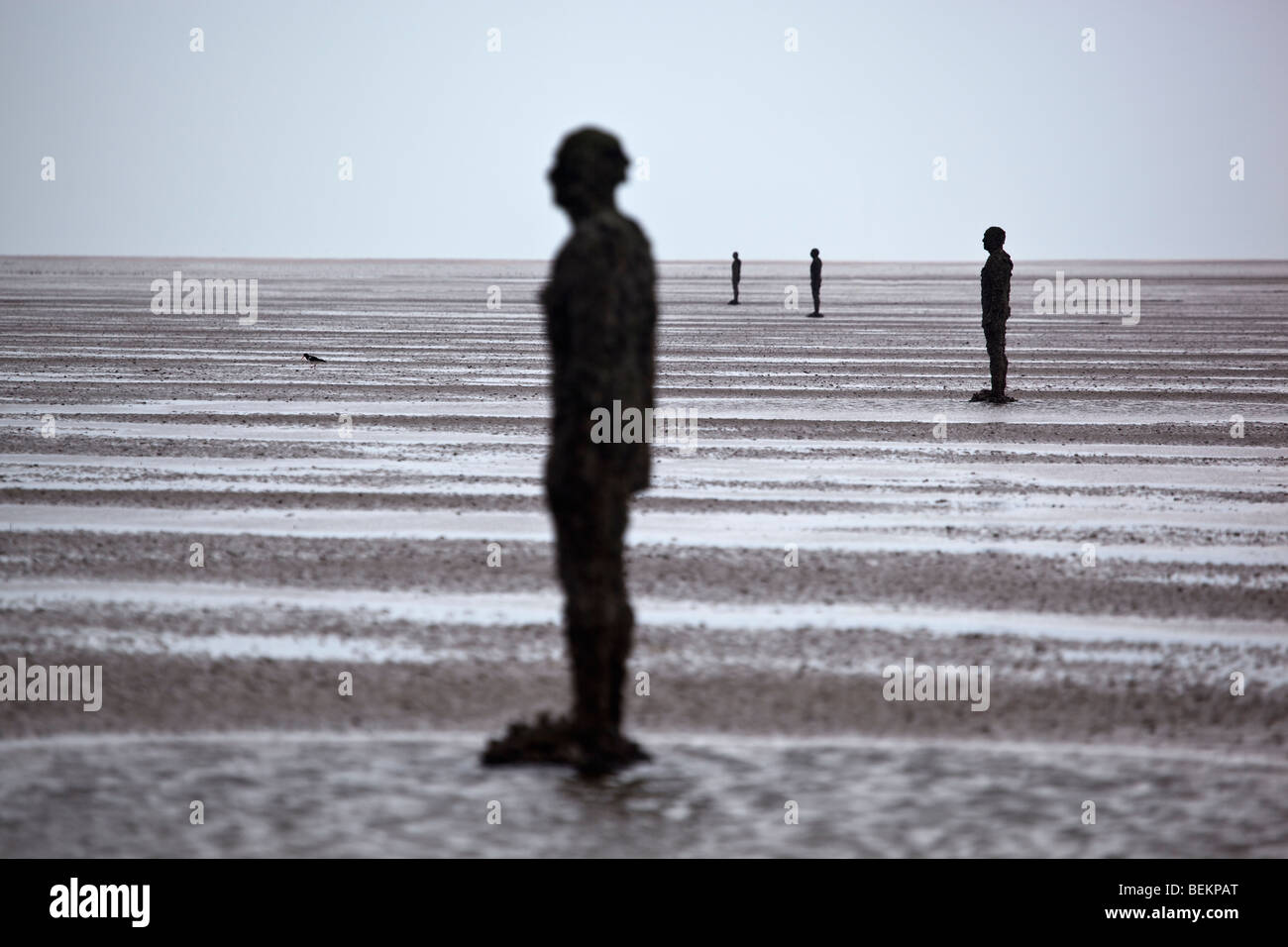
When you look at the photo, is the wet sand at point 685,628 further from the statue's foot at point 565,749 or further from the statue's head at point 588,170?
the statue's head at point 588,170

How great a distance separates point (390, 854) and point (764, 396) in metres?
16.1

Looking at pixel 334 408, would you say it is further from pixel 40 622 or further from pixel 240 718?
pixel 240 718

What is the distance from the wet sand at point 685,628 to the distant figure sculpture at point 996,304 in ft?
5.30

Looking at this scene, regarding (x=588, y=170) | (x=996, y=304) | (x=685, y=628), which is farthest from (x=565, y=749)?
(x=996, y=304)

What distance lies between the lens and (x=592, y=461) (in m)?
6.30

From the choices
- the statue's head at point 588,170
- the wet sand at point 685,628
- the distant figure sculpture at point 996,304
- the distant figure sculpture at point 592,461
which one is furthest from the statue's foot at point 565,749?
the distant figure sculpture at point 996,304

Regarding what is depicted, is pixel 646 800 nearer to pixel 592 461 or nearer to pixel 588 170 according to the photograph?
pixel 592 461

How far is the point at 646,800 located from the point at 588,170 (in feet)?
8.67

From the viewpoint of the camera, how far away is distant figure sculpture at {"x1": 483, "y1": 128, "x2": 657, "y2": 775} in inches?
247

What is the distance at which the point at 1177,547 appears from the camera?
10.8m

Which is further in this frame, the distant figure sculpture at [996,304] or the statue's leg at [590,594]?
the distant figure sculpture at [996,304]

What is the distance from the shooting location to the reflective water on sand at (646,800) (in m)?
5.56
